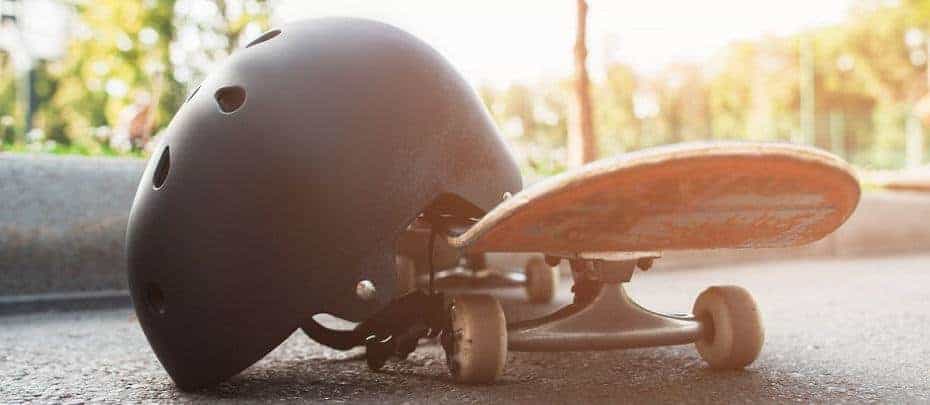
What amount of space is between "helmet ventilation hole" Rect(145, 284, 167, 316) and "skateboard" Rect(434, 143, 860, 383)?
77cm

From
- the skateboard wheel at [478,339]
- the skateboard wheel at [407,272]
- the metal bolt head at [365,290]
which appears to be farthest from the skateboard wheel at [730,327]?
the skateboard wheel at [407,272]

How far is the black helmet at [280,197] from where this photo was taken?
2344mm

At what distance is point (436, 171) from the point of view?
8.21 ft

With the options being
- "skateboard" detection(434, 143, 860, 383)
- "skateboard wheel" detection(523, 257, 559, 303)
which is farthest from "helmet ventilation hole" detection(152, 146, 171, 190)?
"skateboard wheel" detection(523, 257, 559, 303)

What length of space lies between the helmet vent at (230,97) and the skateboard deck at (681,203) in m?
0.71

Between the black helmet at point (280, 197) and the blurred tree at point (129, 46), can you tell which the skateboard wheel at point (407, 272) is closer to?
the black helmet at point (280, 197)

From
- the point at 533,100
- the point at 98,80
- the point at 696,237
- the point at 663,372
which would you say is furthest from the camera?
the point at 533,100

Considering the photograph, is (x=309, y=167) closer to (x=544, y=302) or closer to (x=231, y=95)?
(x=231, y=95)

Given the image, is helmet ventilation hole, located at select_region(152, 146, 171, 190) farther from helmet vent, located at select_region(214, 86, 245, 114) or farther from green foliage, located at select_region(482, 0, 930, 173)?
green foliage, located at select_region(482, 0, 930, 173)

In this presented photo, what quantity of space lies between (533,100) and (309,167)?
6544 centimetres

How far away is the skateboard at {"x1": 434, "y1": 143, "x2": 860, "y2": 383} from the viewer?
1.92m

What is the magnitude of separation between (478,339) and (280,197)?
0.61 m

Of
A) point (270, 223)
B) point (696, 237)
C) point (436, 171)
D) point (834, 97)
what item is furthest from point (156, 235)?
point (834, 97)

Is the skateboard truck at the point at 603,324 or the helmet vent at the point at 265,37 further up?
the helmet vent at the point at 265,37
